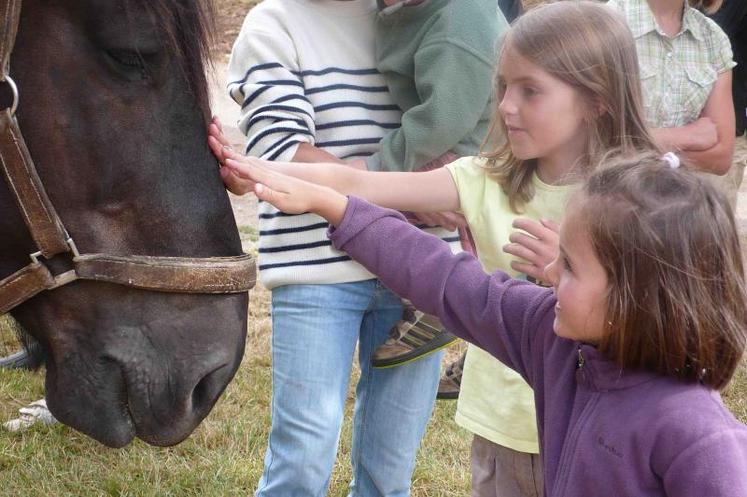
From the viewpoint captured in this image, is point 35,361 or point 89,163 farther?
point 35,361

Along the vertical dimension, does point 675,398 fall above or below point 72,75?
below

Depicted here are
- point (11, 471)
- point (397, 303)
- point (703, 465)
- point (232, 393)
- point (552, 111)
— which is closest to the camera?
point (703, 465)

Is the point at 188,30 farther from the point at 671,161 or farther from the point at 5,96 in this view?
the point at 671,161

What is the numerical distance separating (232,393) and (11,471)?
925 mm

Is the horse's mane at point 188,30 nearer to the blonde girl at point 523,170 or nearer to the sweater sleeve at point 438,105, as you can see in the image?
the blonde girl at point 523,170

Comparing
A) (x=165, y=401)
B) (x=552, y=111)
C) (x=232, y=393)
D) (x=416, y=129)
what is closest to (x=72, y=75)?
(x=165, y=401)

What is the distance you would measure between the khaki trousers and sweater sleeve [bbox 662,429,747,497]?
29.5 inches

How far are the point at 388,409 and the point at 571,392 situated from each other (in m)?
0.94

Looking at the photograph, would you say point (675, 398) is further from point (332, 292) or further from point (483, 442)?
point (332, 292)

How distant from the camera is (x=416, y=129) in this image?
2105 mm

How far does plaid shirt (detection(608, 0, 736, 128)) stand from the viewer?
2.66 meters

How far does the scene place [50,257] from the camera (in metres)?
1.75

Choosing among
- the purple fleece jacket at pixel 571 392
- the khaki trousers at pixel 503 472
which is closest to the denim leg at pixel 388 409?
the khaki trousers at pixel 503 472

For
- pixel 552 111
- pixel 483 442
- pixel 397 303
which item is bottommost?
pixel 483 442
